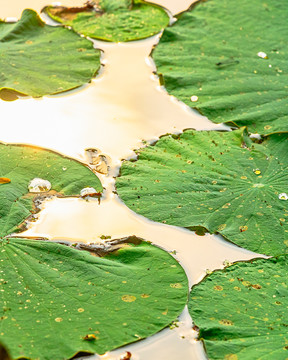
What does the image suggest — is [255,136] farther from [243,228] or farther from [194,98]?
[243,228]

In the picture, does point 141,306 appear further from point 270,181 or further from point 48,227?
point 270,181

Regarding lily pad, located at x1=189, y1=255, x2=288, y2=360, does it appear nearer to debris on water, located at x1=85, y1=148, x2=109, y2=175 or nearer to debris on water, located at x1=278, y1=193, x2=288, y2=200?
debris on water, located at x1=278, y1=193, x2=288, y2=200

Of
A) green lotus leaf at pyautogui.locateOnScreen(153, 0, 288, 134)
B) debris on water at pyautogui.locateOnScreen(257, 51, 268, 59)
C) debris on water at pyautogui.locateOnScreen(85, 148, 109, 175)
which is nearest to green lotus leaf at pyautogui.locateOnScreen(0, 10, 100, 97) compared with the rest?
green lotus leaf at pyautogui.locateOnScreen(153, 0, 288, 134)

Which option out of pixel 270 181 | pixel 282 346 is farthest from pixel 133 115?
pixel 282 346

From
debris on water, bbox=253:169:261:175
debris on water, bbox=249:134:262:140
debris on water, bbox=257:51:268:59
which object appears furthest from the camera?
debris on water, bbox=257:51:268:59

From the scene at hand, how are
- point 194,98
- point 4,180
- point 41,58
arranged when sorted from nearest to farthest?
point 4,180 → point 194,98 → point 41,58

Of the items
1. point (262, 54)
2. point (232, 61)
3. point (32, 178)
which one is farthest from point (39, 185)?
point (262, 54)
